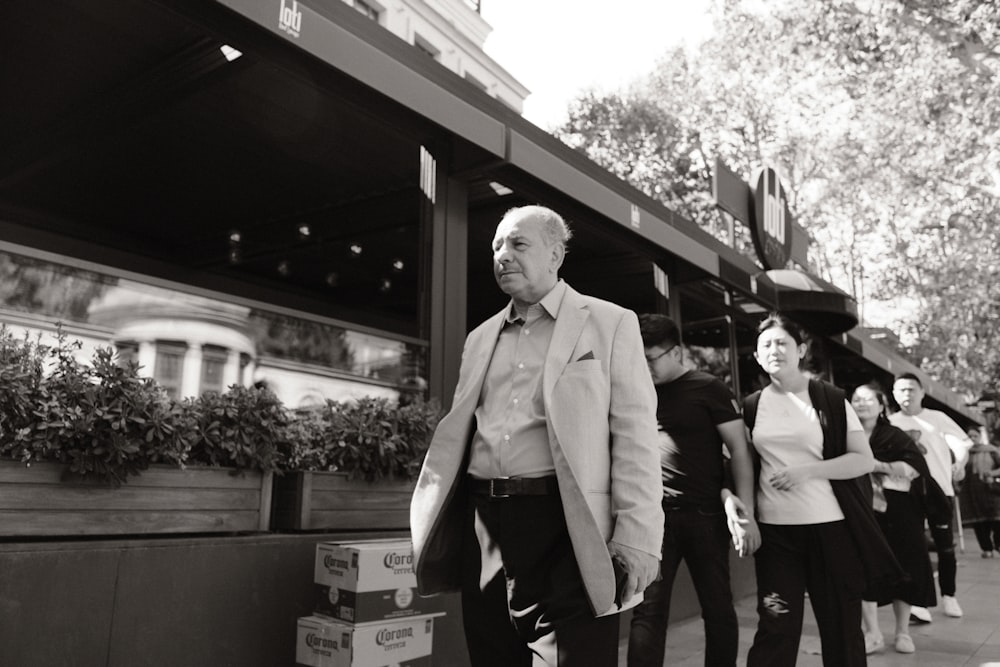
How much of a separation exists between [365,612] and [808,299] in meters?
8.52

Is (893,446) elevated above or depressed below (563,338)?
below

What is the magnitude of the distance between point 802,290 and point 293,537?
8.55 m

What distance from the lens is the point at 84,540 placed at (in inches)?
117

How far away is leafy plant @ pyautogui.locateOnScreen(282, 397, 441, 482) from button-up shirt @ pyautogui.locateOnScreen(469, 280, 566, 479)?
6.33 feet

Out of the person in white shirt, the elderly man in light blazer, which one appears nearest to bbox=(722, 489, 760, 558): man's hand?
the elderly man in light blazer

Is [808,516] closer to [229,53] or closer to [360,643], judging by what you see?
[360,643]

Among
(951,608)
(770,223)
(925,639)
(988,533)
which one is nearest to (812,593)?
(925,639)

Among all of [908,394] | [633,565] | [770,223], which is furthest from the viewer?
[770,223]

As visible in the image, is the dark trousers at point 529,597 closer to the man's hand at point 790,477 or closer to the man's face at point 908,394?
the man's hand at point 790,477

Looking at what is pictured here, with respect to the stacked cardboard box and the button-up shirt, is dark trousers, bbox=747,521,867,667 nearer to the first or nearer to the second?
the stacked cardboard box

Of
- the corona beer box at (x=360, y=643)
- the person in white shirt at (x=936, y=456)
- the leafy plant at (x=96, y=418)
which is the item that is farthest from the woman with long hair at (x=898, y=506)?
the leafy plant at (x=96, y=418)

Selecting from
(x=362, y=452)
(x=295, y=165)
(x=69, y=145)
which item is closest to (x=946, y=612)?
(x=362, y=452)

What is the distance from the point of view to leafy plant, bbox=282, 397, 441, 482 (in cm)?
Answer: 404

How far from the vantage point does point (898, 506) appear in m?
5.79
